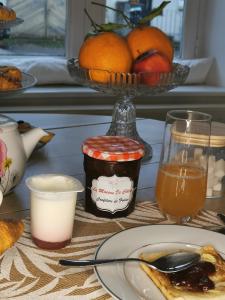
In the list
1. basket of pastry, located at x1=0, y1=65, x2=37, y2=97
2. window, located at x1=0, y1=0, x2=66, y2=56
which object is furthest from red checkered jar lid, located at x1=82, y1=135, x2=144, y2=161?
window, located at x1=0, y1=0, x2=66, y2=56

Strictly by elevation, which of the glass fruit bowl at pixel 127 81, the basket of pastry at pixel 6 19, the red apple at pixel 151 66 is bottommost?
the glass fruit bowl at pixel 127 81

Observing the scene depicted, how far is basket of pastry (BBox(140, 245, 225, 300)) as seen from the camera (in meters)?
0.64

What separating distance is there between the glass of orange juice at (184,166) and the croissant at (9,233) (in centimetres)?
27

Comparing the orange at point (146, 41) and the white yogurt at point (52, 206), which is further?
the orange at point (146, 41)

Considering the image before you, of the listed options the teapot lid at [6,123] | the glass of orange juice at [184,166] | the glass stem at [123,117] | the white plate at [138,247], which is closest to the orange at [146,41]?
the glass stem at [123,117]

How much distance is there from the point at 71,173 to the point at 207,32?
7.13ft

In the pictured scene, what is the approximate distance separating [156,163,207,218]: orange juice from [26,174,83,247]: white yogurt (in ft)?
0.61

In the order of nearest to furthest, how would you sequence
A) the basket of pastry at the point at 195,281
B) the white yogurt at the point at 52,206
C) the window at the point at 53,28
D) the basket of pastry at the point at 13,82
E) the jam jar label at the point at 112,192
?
the basket of pastry at the point at 195,281
the white yogurt at the point at 52,206
the jam jar label at the point at 112,192
the basket of pastry at the point at 13,82
the window at the point at 53,28

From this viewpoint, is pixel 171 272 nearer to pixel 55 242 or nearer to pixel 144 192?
pixel 55 242

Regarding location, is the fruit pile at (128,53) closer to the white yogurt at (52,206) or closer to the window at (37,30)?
the white yogurt at (52,206)

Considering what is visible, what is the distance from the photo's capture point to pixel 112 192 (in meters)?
0.86

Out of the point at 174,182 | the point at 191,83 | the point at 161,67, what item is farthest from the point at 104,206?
the point at 191,83

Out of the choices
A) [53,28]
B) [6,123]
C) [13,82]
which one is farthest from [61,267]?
[53,28]

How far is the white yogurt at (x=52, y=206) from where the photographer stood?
757 mm
